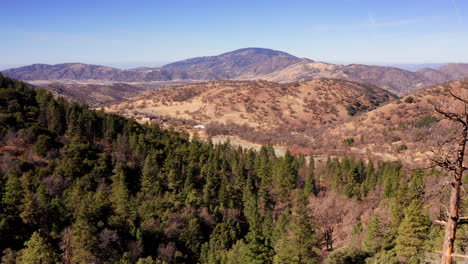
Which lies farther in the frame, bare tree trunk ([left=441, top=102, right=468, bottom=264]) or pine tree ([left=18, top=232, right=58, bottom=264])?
pine tree ([left=18, top=232, right=58, bottom=264])

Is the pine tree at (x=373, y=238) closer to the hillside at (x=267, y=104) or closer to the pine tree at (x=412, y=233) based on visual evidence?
the pine tree at (x=412, y=233)

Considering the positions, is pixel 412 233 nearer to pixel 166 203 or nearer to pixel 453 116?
pixel 453 116

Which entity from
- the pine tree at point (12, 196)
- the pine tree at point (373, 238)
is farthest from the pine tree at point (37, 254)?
the pine tree at point (373, 238)

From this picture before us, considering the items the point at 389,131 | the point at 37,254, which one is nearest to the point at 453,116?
the point at 37,254

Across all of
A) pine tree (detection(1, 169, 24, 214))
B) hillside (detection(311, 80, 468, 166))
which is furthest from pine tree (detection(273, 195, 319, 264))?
hillside (detection(311, 80, 468, 166))

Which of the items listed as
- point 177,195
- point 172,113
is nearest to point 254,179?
point 177,195

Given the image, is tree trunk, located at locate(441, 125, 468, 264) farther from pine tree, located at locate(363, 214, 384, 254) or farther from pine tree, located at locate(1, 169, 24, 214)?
pine tree, located at locate(1, 169, 24, 214)
